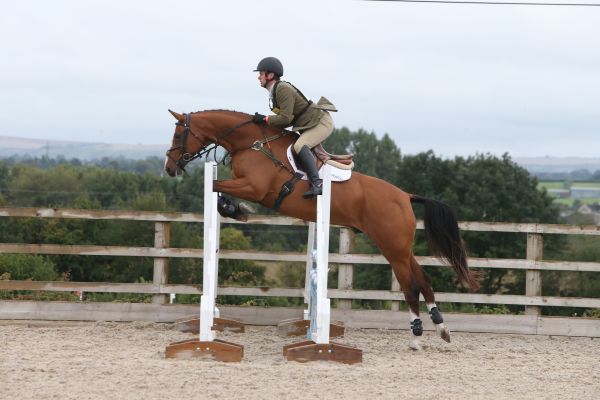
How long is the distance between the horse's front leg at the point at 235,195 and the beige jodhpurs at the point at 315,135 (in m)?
0.58

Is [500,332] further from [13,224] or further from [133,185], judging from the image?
[133,185]

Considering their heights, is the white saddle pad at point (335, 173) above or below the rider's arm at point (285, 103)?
below

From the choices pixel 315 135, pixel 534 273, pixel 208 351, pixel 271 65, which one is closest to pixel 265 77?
pixel 271 65

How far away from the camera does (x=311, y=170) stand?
799cm

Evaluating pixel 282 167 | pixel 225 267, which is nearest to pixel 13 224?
pixel 225 267

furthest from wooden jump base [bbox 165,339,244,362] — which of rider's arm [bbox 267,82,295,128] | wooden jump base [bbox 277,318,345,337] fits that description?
rider's arm [bbox 267,82,295,128]

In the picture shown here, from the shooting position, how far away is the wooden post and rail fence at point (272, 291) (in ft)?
30.1

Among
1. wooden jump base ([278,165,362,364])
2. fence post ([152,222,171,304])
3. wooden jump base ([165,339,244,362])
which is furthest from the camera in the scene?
fence post ([152,222,171,304])

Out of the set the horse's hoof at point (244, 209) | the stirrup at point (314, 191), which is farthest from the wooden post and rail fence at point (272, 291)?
the stirrup at point (314, 191)

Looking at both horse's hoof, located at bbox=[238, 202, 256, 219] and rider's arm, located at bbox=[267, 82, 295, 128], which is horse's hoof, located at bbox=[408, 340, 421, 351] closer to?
horse's hoof, located at bbox=[238, 202, 256, 219]

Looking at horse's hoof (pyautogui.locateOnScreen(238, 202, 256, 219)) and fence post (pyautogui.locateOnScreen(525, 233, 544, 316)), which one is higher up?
horse's hoof (pyautogui.locateOnScreen(238, 202, 256, 219))

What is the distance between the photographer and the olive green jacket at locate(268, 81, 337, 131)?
793 centimetres

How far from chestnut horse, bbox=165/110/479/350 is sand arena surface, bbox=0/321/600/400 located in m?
0.72

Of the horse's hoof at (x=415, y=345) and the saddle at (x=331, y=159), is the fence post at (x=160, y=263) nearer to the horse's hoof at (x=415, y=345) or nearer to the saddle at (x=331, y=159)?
the saddle at (x=331, y=159)
